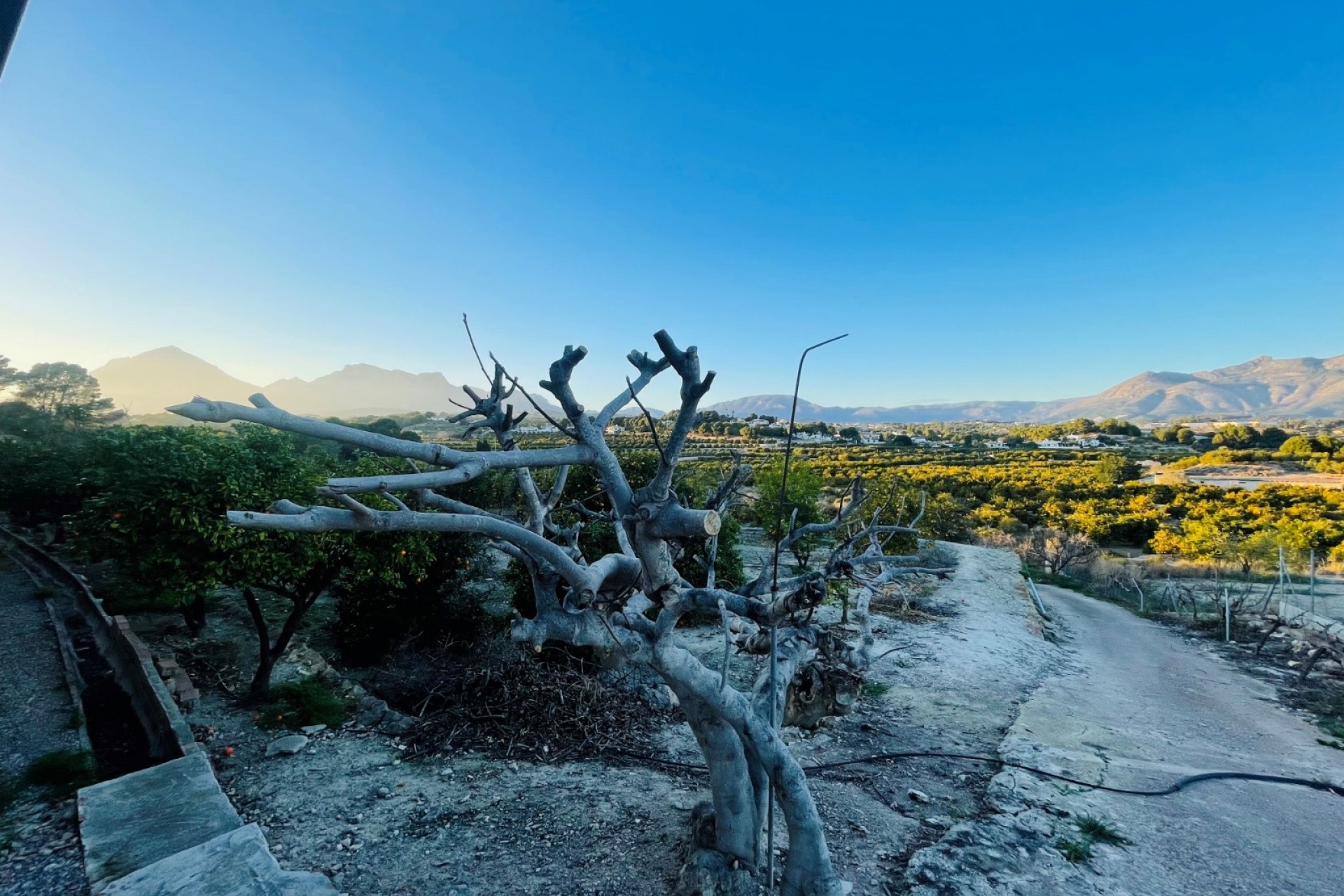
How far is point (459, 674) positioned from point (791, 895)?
502 centimetres

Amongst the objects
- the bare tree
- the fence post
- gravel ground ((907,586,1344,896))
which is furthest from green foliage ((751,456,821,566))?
the bare tree

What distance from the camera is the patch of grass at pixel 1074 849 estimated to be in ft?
15.0

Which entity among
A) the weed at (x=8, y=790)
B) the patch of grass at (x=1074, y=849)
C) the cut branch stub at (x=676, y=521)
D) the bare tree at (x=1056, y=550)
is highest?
the cut branch stub at (x=676, y=521)

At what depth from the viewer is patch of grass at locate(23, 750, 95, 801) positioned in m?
4.80

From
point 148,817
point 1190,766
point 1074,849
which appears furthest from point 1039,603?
point 148,817

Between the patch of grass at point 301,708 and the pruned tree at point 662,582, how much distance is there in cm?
430

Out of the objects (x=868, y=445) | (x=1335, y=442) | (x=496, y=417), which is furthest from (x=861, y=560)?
(x=1335, y=442)

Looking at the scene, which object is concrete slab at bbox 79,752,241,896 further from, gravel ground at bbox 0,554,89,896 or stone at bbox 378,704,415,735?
stone at bbox 378,704,415,735

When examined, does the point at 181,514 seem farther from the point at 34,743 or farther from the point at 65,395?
the point at 65,395

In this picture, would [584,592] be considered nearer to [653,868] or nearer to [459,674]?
[653,868]

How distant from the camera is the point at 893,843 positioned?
464 centimetres

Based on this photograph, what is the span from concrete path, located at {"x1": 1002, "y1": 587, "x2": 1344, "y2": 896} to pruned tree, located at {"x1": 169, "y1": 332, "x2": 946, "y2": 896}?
2739 mm

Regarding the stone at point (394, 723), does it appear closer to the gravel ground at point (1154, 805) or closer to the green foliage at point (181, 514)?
the green foliage at point (181, 514)

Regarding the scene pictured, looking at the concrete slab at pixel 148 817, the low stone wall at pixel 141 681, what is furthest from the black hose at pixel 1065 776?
the low stone wall at pixel 141 681
